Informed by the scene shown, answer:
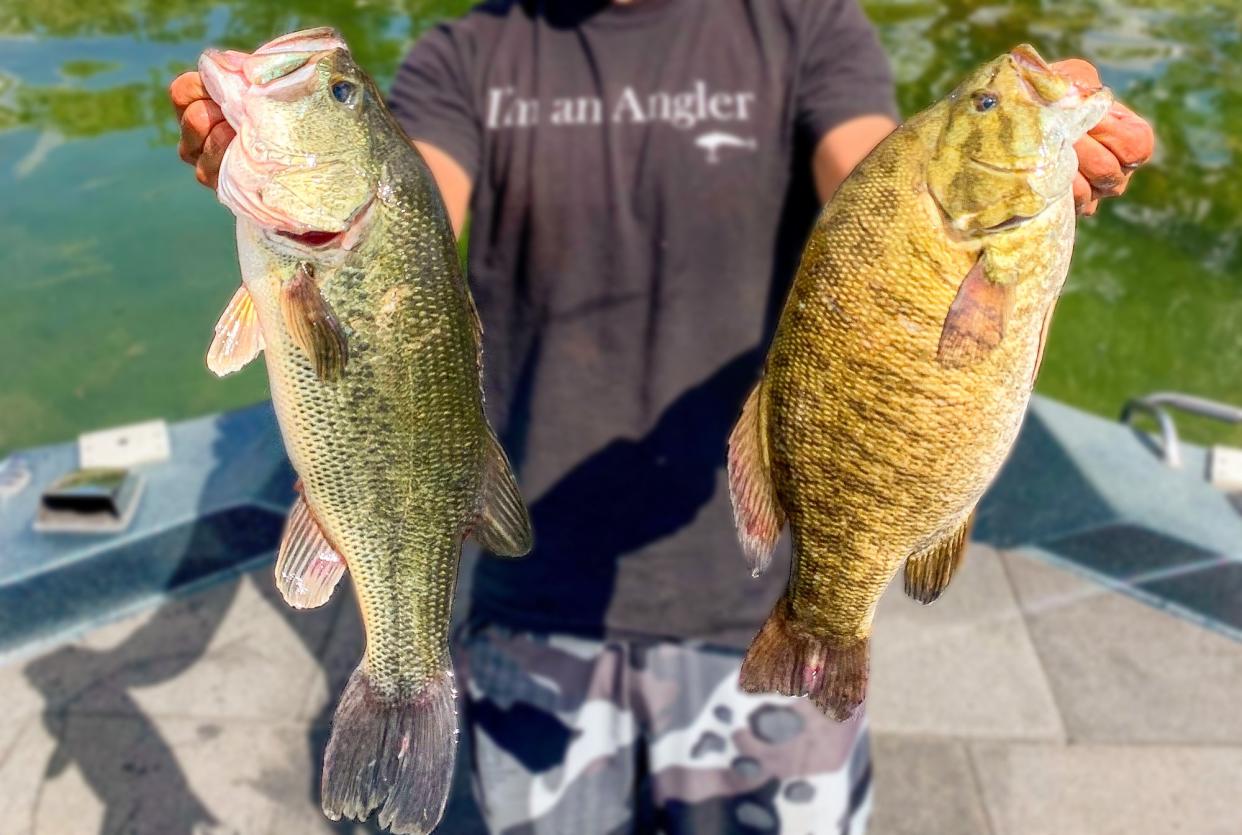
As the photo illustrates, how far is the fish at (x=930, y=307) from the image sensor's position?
129 cm

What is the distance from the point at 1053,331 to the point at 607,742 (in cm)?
640

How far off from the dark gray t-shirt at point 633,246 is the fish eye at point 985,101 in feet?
3.51

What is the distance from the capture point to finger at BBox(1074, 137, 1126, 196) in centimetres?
136

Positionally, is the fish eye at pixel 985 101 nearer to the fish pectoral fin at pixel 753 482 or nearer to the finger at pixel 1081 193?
the finger at pixel 1081 193

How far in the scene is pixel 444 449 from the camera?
140 cm

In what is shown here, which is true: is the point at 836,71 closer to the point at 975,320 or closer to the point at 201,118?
the point at 975,320

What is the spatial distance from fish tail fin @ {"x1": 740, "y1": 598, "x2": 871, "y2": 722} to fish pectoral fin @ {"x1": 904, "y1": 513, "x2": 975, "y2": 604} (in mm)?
127

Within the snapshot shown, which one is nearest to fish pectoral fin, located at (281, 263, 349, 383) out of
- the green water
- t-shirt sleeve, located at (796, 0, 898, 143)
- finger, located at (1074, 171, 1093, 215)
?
finger, located at (1074, 171, 1093, 215)

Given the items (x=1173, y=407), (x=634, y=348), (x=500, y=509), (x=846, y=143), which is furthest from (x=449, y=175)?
(x=1173, y=407)

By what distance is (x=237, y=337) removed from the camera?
53.2 inches

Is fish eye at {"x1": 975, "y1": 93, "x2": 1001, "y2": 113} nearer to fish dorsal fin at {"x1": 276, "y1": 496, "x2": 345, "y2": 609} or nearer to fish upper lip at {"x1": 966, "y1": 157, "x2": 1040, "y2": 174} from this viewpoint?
fish upper lip at {"x1": 966, "y1": 157, "x2": 1040, "y2": 174}

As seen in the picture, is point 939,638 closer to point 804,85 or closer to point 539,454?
point 539,454

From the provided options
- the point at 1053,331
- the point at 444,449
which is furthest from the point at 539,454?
the point at 1053,331

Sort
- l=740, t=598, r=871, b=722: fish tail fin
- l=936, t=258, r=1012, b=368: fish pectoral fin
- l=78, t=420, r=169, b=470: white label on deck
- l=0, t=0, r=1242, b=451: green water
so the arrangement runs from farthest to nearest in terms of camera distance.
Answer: l=0, t=0, r=1242, b=451: green water < l=78, t=420, r=169, b=470: white label on deck < l=740, t=598, r=871, b=722: fish tail fin < l=936, t=258, r=1012, b=368: fish pectoral fin
